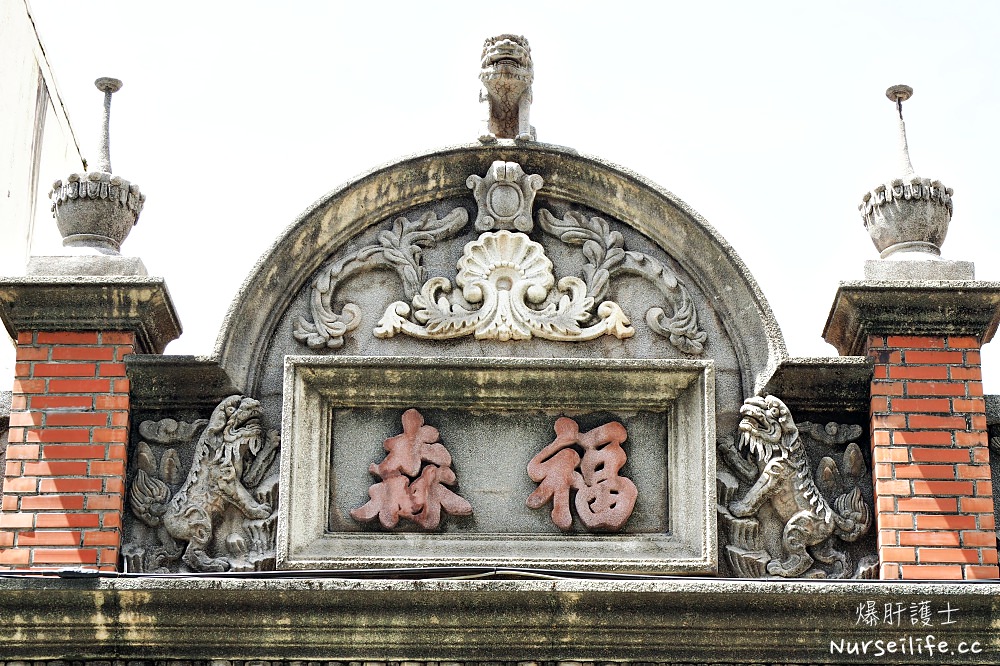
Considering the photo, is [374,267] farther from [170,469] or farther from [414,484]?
[170,469]

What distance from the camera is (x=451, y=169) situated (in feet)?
28.8

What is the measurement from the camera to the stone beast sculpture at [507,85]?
8961 mm

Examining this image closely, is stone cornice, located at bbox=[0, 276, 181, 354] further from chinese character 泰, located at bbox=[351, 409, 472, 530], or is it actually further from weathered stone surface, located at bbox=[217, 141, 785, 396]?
chinese character 泰, located at bbox=[351, 409, 472, 530]

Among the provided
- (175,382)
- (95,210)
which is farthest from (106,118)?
(175,382)

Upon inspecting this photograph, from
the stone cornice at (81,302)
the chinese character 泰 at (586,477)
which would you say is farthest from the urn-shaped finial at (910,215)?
the stone cornice at (81,302)

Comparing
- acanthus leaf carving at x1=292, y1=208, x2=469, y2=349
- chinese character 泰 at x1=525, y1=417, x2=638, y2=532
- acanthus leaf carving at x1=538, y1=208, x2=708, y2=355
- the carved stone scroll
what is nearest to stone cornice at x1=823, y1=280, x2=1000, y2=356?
acanthus leaf carving at x1=538, y1=208, x2=708, y2=355

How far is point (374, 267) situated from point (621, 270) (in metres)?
1.21

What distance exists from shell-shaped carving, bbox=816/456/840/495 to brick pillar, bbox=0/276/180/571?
3.17 metres

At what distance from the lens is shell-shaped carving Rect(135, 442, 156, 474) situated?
825cm

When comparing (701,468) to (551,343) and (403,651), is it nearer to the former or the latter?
(551,343)

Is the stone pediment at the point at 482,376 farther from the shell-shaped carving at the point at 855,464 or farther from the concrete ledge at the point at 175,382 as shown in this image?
the shell-shaped carving at the point at 855,464

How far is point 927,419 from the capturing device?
8203mm

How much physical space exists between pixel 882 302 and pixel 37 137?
6.36 meters

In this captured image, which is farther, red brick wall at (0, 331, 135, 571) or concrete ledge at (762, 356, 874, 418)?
concrete ledge at (762, 356, 874, 418)
